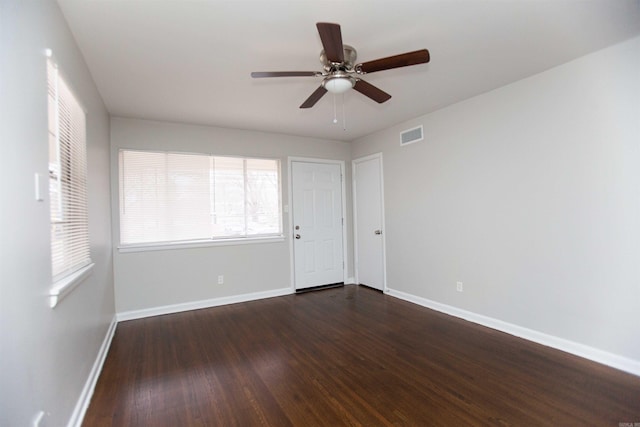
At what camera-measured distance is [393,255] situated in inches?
174

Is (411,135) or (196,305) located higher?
(411,135)

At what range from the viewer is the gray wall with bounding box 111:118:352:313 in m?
3.70

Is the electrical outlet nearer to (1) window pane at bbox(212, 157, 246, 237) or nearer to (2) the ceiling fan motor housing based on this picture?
(2) the ceiling fan motor housing

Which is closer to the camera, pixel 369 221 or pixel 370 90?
pixel 370 90

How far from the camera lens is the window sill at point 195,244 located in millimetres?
3719

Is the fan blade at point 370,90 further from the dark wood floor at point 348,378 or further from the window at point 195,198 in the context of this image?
the window at point 195,198

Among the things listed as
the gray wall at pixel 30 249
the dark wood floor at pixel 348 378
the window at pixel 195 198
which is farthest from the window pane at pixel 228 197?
the gray wall at pixel 30 249

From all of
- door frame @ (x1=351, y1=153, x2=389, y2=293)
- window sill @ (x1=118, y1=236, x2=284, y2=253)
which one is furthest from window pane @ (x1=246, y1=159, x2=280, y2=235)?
door frame @ (x1=351, y1=153, x2=389, y2=293)

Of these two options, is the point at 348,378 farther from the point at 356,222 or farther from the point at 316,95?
the point at 356,222

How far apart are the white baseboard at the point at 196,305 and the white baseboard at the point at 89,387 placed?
59 centimetres

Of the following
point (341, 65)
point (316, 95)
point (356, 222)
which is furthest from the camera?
point (356, 222)

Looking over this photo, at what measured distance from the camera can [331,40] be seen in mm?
1674

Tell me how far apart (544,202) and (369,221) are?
2.49 m

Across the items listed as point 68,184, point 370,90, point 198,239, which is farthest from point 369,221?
point 68,184
